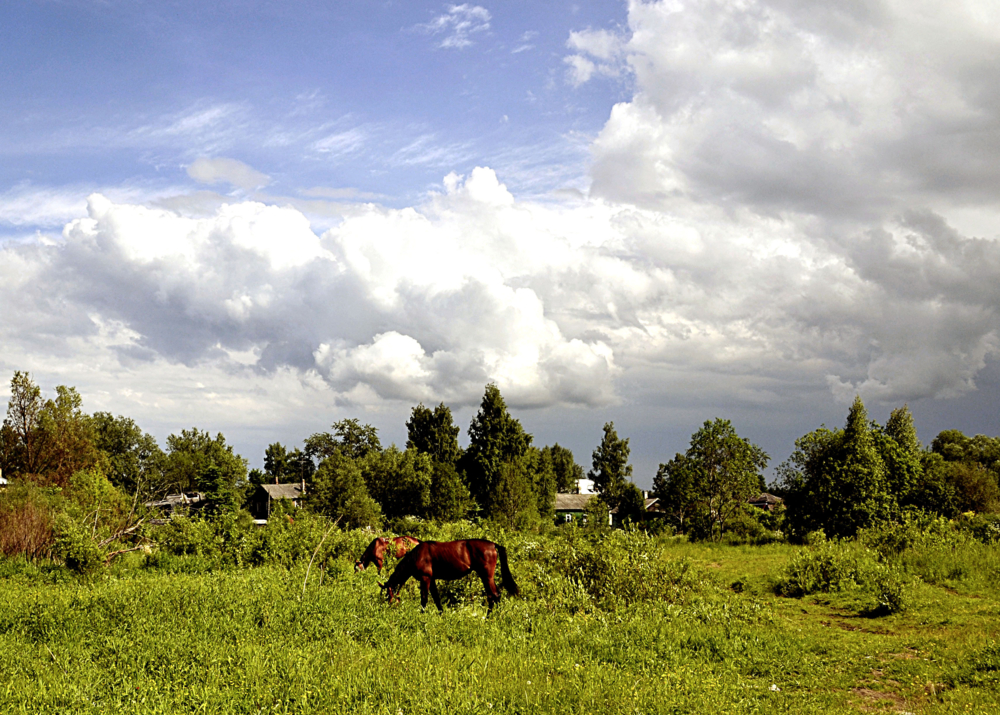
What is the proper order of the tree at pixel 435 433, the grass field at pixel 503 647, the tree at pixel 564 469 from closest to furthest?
the grass field at pixel 503 647 < the tree at pixel 435 433 < the tree at pixel 564 469

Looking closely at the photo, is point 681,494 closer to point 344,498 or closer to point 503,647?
point 344,498

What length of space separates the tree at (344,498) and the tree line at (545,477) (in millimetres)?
81

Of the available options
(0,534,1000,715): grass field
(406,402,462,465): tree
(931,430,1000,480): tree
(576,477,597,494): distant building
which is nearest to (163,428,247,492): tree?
(406,402,462,465): tree

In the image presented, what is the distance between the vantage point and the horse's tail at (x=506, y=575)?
1235 cm

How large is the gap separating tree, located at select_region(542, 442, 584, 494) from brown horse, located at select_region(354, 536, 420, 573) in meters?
97.0

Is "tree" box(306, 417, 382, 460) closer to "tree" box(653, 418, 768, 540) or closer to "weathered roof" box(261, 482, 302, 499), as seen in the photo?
"weathered roof" box(261, 482, 302, 499)

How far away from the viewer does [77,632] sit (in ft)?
35.1

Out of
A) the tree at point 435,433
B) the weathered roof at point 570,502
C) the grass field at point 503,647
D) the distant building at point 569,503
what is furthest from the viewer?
the weathered roof at point 570,502

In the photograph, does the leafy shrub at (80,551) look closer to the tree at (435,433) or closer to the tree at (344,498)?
the tree at (344,498)

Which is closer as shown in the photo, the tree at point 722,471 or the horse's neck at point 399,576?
the horse's neck at point 399,576

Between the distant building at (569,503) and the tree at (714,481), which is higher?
the tree at (714,481)

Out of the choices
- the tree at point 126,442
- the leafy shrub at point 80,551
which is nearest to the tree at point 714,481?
the leafy shrub at point 80,551

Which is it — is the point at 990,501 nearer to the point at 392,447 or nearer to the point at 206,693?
the point at 392,447

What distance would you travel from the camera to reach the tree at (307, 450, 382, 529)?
4116 centimetres
